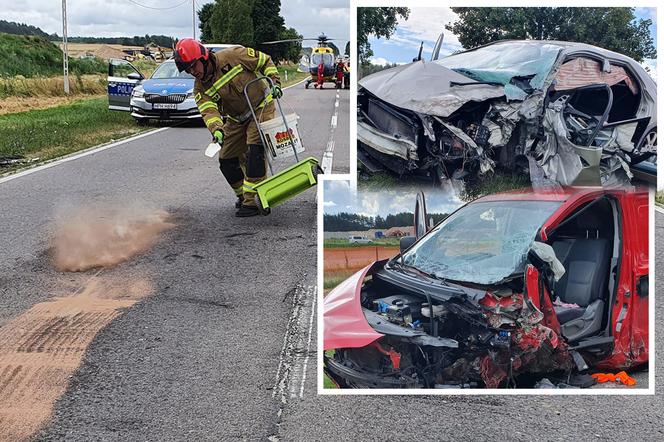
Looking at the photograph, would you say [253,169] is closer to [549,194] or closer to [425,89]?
[425,89]

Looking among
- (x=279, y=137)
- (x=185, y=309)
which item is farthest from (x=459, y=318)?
(x=279, y=137)

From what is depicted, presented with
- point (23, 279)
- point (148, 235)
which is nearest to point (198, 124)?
point (148, 235)

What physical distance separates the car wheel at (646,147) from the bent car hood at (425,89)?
42cm

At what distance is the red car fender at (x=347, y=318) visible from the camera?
8.61 ft

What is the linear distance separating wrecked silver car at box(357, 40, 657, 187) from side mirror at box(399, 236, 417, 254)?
0.20m

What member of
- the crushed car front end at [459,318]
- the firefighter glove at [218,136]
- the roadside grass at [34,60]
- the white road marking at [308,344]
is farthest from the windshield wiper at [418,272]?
the roadside grass at [34,60]

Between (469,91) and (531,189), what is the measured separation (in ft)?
1.15

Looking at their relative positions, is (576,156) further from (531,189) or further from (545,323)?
(545,323)

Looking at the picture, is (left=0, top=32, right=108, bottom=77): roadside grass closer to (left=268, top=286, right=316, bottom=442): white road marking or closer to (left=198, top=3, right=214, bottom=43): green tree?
(left=268, top=286, right=316, bottom=442): white road marking

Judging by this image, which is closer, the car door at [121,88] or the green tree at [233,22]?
the car door at [121,88]

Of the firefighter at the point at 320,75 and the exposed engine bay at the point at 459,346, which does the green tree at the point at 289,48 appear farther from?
the exposed engine bay at the point at 459,346

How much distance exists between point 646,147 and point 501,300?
61 cm

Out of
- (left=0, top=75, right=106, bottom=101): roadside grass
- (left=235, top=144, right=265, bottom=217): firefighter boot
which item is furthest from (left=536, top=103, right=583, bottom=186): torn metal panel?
(left=0, top=75, right=106, bottom=101): roadside grass

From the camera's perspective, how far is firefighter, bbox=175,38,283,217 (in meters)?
7.97
